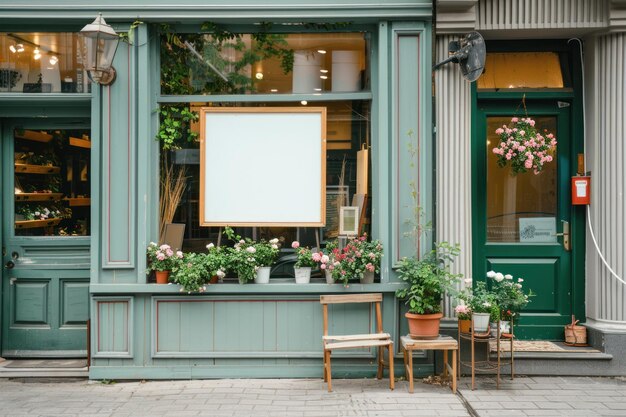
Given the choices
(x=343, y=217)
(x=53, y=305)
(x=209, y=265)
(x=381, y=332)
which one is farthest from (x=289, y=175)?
(x=53, y=305)

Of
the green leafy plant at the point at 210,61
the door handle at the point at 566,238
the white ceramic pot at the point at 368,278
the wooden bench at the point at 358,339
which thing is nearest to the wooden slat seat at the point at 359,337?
the wooden bench at the point at 358,339

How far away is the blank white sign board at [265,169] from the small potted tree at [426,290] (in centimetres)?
121

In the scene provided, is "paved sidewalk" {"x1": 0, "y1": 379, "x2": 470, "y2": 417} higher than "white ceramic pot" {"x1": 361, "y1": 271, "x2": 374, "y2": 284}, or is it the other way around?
"white ceramic pot" {"x1": 361, "y1": 271, "x2": 374, "y2": 284}

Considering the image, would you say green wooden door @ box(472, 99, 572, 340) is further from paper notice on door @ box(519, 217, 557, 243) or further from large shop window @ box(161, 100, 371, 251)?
large shop window @ box(161, 100, 371, 251)

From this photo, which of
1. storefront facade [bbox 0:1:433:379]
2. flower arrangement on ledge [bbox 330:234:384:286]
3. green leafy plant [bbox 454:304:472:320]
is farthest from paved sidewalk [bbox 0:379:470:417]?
flower arrangement on ledge [bbox 330:234:384:286]

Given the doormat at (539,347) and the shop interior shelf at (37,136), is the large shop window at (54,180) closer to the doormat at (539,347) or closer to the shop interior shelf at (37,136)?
the shop interior shelf at (37,136)

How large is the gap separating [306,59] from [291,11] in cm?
60

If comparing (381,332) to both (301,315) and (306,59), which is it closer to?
(301,315)

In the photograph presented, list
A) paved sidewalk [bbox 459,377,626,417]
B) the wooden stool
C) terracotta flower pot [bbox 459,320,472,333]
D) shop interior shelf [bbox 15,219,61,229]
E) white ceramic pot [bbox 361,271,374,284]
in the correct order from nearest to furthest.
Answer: paved sidewalk [bbox 459,377,626,417]
the wooden stool
terracotta flower pot [bbox 459,320,472,333]
white ceramic pot [bbox 361,271,374,284]
shop interior shelf [bbox 15,219,61,229]

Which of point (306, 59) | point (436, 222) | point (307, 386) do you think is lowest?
point (307, 386)

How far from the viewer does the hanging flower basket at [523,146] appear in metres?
7.29

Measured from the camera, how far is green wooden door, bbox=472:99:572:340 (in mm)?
7871

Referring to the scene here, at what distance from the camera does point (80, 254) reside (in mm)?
7996

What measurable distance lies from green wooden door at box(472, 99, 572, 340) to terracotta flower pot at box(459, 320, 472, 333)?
0.93 metres
